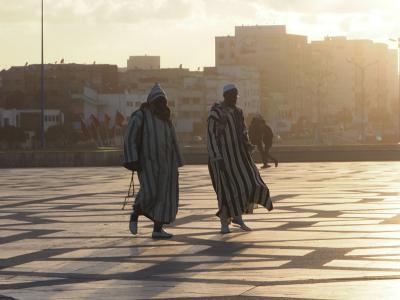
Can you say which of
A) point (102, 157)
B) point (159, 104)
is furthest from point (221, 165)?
point (102, 157)

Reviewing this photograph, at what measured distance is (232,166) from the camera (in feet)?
49.2

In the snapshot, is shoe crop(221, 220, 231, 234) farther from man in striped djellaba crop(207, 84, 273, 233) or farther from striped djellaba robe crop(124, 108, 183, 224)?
striped djellaba robe crop(124, 108, 183, 224)

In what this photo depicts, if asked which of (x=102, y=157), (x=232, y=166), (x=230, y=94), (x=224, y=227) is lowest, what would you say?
(x=102, y=157)

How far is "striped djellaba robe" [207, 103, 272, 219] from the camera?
586 inches

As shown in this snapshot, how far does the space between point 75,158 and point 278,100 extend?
155m

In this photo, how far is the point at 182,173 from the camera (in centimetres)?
3497

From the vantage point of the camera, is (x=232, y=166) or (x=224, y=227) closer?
(x=224, y=227)

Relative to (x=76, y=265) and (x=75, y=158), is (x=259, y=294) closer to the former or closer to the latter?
(x=76, y=265)

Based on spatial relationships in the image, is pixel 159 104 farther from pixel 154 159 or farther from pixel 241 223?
pixel 241 223

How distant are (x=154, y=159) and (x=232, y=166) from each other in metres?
0.99

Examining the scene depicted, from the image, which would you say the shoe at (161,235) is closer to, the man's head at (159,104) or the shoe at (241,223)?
the shoe at (241,223)

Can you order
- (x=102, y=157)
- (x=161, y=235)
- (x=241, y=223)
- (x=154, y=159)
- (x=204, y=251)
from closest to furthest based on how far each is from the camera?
(x=204, y=251), (x=161, y=235), (x=154, y=159), (x=241, y=223), (x=102, y=157)

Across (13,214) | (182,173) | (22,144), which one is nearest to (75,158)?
(182,173)

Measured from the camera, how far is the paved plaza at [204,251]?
9820 millimetres
